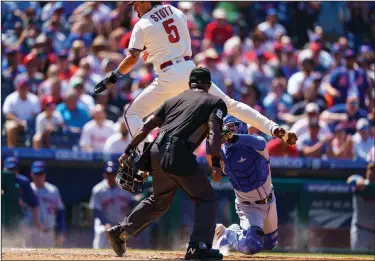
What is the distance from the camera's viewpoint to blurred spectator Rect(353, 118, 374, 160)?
52.2 feet

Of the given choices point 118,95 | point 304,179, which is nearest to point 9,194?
point 118,95

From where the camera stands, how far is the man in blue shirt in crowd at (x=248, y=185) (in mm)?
9867

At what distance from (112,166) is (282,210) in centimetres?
249

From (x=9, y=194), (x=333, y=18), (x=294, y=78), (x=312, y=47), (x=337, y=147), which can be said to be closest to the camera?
(x=9, y=194)

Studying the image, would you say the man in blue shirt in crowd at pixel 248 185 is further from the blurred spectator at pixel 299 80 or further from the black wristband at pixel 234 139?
the blurred spectator at pixel 299 80

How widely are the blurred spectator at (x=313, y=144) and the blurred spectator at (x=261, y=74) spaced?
2.04 m

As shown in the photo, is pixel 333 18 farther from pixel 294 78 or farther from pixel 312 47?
pixel 294 78

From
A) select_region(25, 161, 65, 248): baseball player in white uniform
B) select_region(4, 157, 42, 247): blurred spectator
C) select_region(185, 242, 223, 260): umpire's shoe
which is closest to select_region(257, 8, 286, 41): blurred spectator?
select_region(25, 161, 65, 248): baseball player in white uniform

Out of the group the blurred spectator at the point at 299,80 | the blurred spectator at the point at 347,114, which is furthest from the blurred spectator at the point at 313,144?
the blurred spectator at the point at 299,80

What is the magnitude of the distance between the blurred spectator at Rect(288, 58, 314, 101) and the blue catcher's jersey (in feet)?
24.2

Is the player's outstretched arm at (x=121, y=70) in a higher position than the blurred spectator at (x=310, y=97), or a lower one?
Answer: higher

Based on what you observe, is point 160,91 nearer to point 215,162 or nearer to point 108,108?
point 215,162

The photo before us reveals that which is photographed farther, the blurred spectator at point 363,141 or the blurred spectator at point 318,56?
the blurred spectator at point 318,56

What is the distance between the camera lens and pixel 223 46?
1861 centimetres
